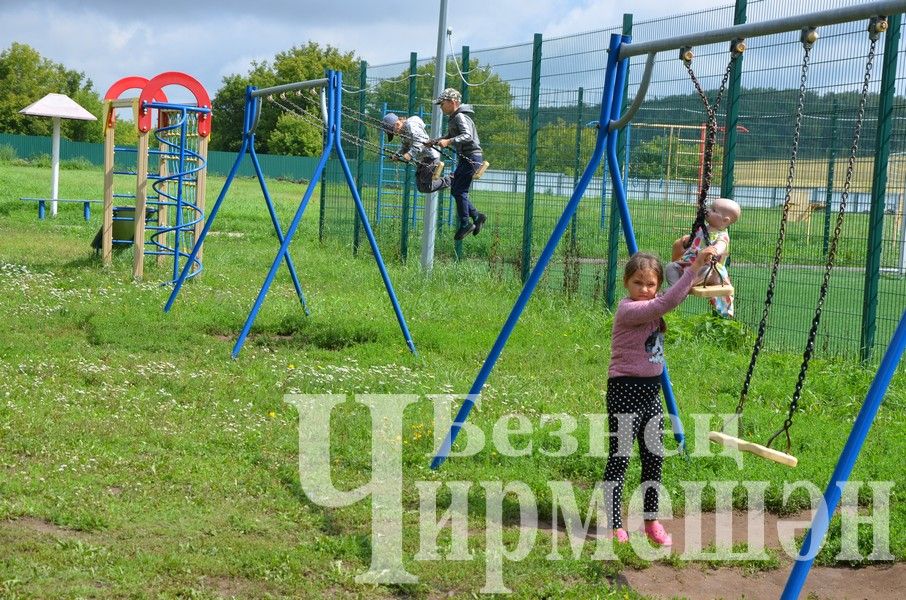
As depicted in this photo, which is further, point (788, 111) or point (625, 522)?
point (788, 111)

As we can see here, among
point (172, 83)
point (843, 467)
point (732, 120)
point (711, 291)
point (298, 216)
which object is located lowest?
point (843, 467)

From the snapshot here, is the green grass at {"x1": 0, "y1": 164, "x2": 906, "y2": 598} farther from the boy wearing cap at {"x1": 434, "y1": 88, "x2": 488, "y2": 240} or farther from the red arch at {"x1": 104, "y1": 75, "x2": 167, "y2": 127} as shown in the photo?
the red arch at {"x1": 104, "y1": 75, "x2": 167, "y2": 127}

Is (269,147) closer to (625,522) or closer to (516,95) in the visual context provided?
(516,95)

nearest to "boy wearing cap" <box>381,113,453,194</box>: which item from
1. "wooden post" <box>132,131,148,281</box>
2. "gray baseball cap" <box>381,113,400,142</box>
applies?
"gray baseball cap" <box>381,113,400,142</box>

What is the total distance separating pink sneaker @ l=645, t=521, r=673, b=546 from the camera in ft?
17.2

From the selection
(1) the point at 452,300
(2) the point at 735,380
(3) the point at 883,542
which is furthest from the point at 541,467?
(1) the point at 452,300

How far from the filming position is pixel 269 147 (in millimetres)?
70938

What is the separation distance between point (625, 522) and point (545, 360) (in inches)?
156

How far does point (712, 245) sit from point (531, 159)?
8.75 metres

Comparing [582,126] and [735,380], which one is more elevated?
[582,126]

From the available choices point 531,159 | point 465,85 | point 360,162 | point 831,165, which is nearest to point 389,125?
point 531,159

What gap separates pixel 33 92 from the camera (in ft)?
250

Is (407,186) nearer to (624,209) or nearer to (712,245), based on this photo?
(624,209)

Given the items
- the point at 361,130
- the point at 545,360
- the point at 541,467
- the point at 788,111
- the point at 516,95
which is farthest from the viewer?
the point at 361,130
